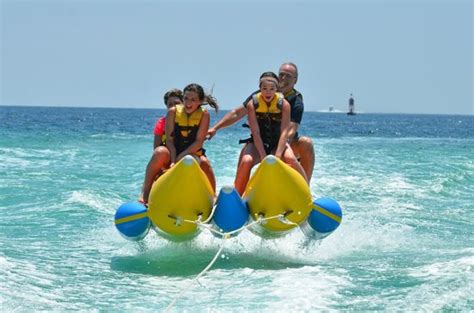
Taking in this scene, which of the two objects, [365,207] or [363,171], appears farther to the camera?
[363,171]

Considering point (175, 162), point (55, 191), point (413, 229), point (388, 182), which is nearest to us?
point (175, 162)

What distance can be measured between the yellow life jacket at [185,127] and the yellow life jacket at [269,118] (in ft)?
1.43

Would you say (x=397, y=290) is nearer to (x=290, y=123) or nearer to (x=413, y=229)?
(x=290, y=123)

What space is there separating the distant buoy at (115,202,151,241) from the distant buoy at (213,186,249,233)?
0.55 metres

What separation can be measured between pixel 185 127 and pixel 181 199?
75cm

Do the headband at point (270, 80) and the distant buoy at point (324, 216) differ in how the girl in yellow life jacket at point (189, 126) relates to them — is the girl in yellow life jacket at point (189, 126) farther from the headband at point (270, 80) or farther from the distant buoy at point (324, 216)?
the distant buoy at point (324, 216)

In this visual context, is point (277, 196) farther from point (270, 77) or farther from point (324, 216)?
point (270, 77)

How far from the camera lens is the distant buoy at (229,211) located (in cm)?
553

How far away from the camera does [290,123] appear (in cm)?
629

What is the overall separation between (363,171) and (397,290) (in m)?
8.76

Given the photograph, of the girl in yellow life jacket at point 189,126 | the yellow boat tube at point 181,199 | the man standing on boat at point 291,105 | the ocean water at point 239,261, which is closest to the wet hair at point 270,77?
the man standing on boat at point 291,105

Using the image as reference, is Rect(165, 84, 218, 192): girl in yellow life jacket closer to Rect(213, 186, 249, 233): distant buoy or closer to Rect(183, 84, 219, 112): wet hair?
Rect(183, 84, 219, 112): wet hair

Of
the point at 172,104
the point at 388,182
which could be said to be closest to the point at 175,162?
the point at 172,104

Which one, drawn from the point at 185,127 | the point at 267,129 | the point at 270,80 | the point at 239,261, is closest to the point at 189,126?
the point at 185,127
